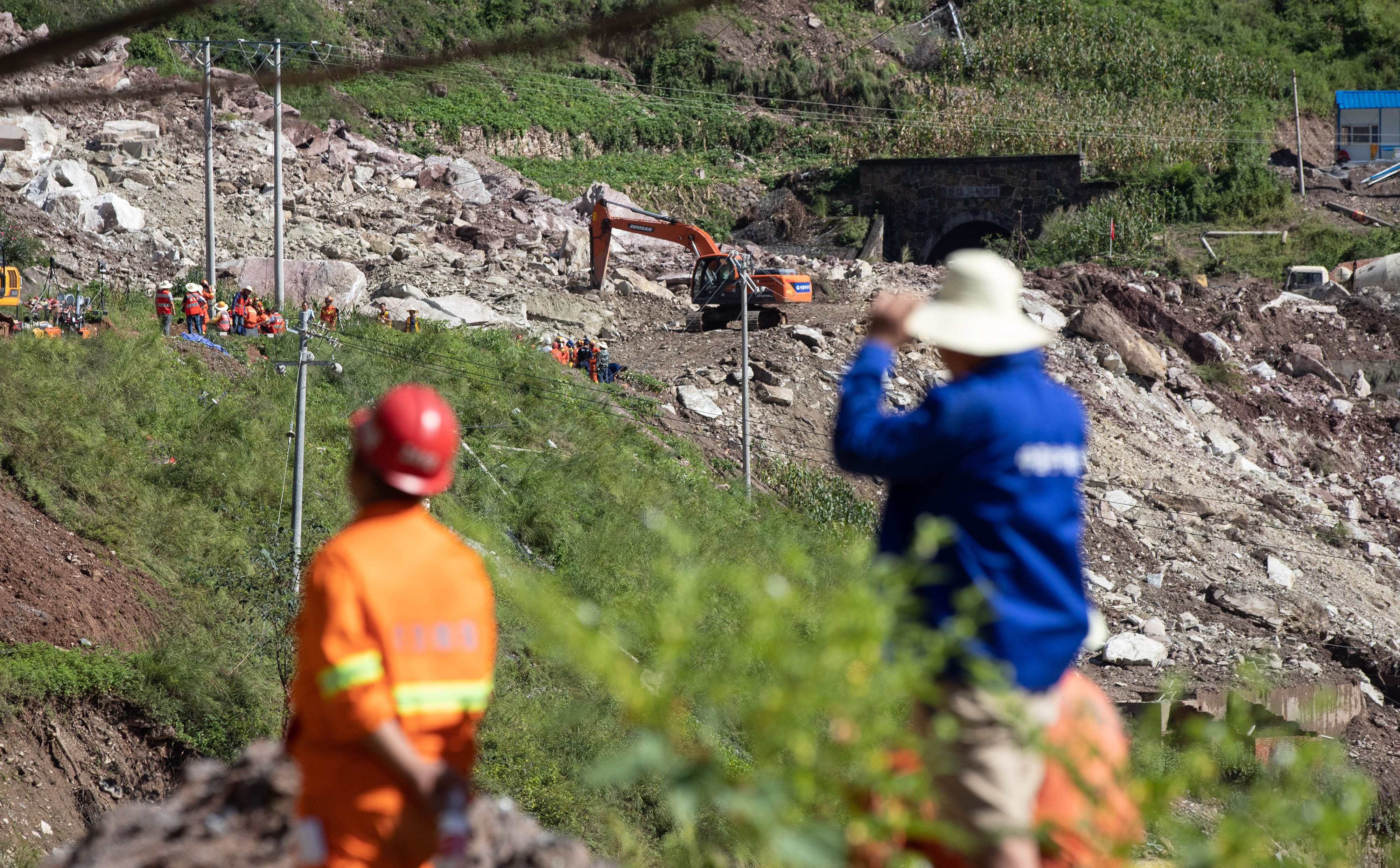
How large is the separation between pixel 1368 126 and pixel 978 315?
47.3m

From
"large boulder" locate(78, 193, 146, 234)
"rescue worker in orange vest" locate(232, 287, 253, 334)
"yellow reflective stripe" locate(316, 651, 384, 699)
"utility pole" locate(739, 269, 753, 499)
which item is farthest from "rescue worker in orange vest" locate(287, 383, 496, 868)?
"large boulder" locate(78, 193, 146, 234)

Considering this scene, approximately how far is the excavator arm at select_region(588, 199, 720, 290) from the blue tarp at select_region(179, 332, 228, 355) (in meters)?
9.80

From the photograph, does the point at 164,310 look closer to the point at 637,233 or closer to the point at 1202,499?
the point at 637,233

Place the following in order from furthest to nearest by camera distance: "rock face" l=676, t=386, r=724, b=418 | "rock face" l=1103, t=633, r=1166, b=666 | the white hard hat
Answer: "rock face" l=676, t=386, r=724, b=418 < "rock face" l=1103, t=633, r=1166, b=666 < the white hard hat

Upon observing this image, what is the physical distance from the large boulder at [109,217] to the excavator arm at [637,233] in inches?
424

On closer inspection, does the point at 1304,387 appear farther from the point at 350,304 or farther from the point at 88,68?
the point at 88,68

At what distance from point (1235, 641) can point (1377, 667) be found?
190cm

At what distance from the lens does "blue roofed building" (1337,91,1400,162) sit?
137ft

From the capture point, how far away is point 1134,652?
54.6 ft

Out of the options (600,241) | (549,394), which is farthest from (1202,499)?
(600,241)

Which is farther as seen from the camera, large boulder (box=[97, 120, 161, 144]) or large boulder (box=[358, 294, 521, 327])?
large boulder (box=[97, 120, 161, 144])

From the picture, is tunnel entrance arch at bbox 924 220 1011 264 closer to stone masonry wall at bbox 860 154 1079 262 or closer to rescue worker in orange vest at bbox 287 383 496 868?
stone masonry wall at bbox 860 154 1079 262

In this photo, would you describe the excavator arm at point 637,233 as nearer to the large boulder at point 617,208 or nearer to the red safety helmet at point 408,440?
the large boulder at point 617,208

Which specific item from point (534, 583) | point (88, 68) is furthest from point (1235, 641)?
point (88, 68)
